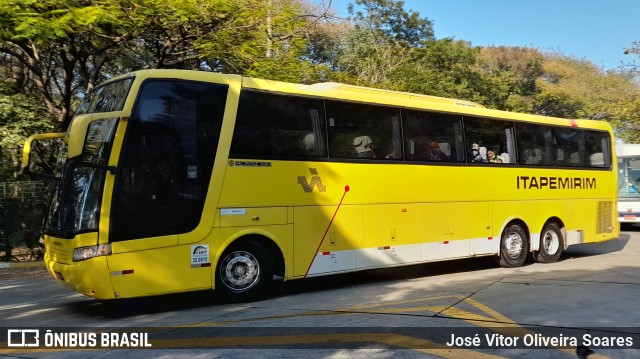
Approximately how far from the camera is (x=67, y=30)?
10812 mm

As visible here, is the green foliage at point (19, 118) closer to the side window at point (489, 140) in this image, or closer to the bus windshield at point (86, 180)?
the bus windshield at point (86, 180)

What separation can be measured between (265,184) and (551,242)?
7.94 metres

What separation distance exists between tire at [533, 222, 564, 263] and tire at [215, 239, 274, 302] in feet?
23.7

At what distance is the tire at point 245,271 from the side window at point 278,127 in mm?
1402

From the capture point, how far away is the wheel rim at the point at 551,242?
12.4 meters

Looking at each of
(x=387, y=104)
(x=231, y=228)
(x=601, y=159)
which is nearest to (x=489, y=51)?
(x=601, y=159)

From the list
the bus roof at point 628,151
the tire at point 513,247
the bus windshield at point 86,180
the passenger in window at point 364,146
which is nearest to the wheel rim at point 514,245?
the tire at point 513,247

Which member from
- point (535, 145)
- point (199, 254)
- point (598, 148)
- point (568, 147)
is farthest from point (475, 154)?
point (199, 254)

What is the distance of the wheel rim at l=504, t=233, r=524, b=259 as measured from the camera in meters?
11.5

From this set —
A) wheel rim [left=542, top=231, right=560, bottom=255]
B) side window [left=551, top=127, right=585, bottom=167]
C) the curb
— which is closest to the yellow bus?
wheel rim [left=542, top=231, right=560, bottom=255]

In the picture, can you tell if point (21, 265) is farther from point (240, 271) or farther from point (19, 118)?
point (240, 271)

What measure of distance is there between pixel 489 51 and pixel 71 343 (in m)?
51.1

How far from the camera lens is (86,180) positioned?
6.83 meters

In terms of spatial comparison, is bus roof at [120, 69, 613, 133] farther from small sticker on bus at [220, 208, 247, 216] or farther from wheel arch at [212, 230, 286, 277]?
wheel arch at [212, 230, 286, 277]
